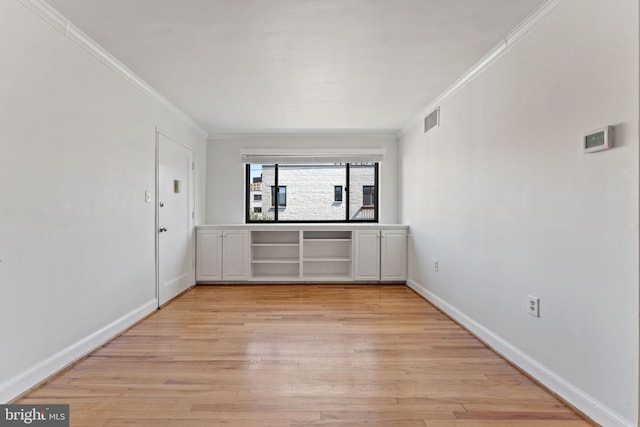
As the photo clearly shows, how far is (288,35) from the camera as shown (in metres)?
2.45

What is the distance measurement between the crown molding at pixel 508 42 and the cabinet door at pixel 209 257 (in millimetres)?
3382

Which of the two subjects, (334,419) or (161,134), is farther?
(161,134)

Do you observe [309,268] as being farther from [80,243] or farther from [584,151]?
[584,151]

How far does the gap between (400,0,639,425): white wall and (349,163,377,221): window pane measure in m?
2.43

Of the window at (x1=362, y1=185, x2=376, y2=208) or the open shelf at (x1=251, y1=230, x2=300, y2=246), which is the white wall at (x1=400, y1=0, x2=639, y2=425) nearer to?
the window at (x1=362, y1=185, x2=376, y2=208)

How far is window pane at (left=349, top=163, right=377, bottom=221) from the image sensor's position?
5637 millimetres

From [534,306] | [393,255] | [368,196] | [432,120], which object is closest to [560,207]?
[534,306]

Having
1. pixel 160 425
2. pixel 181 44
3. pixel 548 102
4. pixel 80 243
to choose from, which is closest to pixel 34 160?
pixel 80 243

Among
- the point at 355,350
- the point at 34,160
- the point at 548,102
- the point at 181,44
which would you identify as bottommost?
the point at 355,350

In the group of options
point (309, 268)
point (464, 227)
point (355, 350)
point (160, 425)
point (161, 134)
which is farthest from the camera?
point (309, 268)

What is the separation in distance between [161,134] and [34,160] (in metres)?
1.84

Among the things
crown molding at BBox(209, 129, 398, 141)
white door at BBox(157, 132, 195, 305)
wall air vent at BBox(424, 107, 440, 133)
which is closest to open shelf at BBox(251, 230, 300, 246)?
white door at BBox(157, 132, 195, 305)

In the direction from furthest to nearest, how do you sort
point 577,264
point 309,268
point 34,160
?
1. point 309,268
2. point 34,160
3. point 577,264

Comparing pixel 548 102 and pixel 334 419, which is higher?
pixel 548 102
